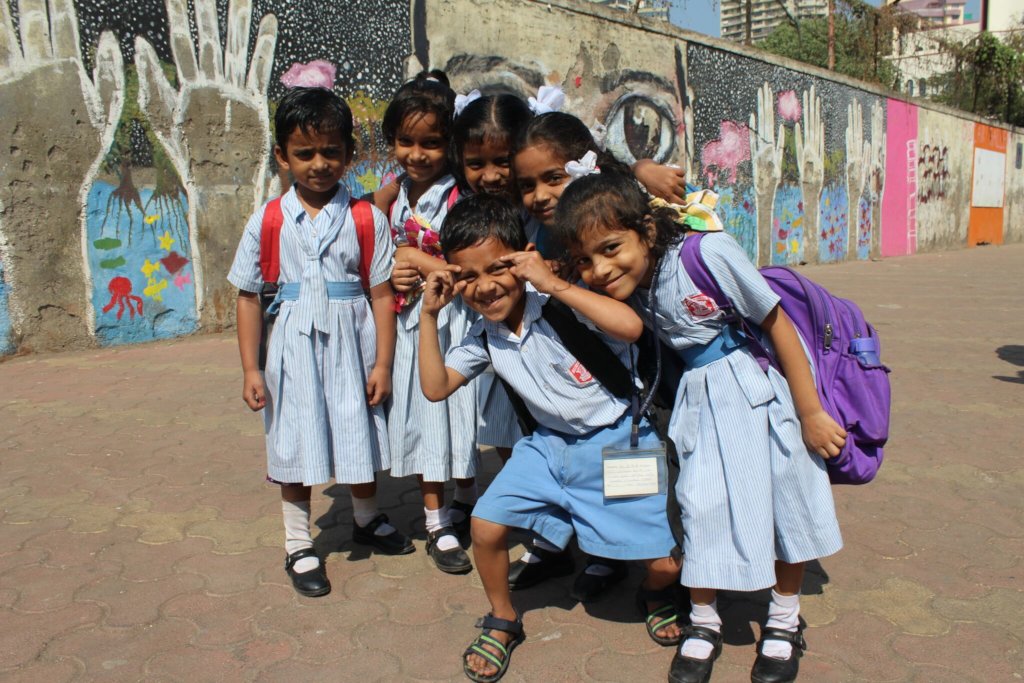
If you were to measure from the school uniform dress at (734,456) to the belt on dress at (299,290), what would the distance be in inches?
40.8

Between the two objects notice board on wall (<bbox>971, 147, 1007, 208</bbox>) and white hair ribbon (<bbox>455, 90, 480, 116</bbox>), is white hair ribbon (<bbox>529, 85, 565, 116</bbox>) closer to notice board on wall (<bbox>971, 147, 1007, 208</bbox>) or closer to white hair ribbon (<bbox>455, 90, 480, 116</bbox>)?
white hair ribbon (<bbox>455, 90, 480, 116</bbox>)

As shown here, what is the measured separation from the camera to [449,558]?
2777 millimetres

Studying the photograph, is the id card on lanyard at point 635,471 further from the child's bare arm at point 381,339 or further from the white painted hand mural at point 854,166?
the white painted hand mural at point 854,166

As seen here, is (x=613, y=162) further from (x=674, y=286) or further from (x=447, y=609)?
(x=447, y=609)

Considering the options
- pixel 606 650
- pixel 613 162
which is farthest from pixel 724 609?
pixel 613 162

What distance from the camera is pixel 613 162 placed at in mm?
2412

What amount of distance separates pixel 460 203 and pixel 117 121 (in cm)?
529

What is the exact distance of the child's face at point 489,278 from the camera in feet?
7.36

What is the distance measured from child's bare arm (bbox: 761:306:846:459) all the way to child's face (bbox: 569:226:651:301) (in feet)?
1.12

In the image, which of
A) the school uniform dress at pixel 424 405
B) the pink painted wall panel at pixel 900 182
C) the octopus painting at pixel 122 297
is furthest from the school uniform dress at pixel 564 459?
the pink painted wall panel at pixel 900 182

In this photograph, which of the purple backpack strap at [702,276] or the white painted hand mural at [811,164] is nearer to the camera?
the purple backpack strap at [702,276]

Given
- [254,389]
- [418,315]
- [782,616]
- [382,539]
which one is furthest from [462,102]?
[782,616]

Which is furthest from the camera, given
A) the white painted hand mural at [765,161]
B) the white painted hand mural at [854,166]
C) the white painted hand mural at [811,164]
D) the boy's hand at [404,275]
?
the white painted hand mural at [854,166]

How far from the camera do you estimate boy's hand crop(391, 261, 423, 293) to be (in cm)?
264
